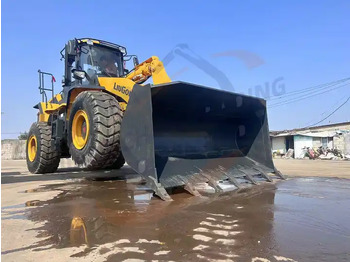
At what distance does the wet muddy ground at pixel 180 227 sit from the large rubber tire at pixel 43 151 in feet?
10.7

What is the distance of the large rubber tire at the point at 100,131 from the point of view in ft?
15.8

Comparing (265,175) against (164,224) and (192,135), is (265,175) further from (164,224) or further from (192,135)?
(164,224)

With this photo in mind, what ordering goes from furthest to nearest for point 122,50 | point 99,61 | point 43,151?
point 43,151
point 122,50
point 99,61

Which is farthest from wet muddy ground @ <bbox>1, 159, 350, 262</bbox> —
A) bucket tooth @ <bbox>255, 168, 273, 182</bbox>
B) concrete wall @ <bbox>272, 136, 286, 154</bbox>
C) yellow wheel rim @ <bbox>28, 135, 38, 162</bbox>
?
concrete wall @ <bbox>272, 136, 286, 154</bbox>

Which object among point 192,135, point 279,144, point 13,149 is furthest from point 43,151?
point 13,149

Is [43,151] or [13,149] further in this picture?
[13,149]

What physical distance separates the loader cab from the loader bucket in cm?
199

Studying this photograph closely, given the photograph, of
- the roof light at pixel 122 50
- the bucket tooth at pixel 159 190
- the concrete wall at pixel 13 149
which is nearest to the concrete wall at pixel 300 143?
the roof light at pixel 122 50

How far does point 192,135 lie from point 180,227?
10.3 feet

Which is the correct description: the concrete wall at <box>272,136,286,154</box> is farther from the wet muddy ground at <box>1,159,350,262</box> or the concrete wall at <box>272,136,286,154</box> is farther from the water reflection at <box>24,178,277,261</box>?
the water reflection at <box>24,178,277,261</box>

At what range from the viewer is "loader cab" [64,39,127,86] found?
6.25 meters

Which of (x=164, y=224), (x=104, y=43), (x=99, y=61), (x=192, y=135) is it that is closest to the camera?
(x=164, y=224)

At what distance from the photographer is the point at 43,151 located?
752cm

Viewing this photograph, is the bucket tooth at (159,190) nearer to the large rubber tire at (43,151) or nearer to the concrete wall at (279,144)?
the large rubber tire at (43,151)
